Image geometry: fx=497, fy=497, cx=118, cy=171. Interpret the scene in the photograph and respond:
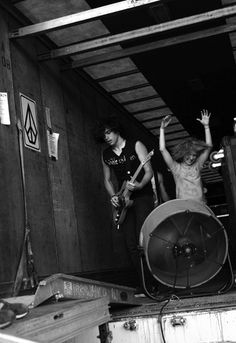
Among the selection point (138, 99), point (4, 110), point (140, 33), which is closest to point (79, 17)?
point (140, 33)

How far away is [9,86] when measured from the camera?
4.36 meters

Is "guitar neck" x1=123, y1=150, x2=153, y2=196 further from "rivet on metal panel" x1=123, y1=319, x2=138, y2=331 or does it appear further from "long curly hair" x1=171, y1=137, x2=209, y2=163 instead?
"rivet on metal panel" x1=123, y1=319, x2=138, y2=331

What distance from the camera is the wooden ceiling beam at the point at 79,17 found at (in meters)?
4.21

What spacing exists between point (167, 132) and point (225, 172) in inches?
219

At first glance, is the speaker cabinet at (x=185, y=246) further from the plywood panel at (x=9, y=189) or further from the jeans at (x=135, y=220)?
the plywood panel at (x=9, y=189)

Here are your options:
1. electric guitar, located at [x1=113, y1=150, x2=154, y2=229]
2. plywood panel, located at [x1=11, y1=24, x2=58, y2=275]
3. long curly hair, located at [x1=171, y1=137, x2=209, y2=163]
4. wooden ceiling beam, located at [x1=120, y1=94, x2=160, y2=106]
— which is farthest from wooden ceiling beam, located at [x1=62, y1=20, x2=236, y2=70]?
wooden ceiling beam, located at [x1=120, y1=94, x2=160, y2=106]

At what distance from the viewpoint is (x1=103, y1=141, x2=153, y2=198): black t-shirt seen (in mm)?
4767

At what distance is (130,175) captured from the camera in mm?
4805

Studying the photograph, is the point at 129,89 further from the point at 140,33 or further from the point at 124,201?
the point at 124,201

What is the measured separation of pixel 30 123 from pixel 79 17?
1081 millimetres

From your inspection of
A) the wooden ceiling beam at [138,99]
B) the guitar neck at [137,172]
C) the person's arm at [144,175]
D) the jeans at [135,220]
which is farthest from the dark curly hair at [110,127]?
the wooden ceiling beam at [138,99]

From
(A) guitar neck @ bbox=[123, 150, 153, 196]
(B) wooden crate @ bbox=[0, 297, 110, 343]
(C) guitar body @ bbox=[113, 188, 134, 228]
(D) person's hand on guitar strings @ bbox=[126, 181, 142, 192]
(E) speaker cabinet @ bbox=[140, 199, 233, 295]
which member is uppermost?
(A) guitar neck @ bbox=[123, 150, 153, 196]

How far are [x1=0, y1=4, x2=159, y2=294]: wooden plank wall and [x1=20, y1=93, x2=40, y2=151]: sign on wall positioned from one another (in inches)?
3.4

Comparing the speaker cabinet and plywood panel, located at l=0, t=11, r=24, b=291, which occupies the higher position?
plywood panel, located at l=0, t=11, r=24, b=291
